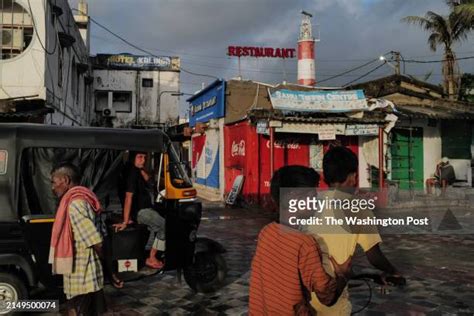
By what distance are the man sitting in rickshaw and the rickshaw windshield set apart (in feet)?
1.07

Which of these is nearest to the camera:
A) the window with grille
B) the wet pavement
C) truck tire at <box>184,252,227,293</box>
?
the wet pavement

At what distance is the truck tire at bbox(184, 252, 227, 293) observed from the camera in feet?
21.6

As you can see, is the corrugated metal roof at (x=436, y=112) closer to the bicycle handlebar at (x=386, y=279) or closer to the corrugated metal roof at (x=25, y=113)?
the corrugated metal roof at (x=25, y=113)

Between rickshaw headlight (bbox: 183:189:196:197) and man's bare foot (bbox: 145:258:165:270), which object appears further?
rickshaw headlight (bbox: 183:189:196:197)

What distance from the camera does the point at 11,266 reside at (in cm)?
537

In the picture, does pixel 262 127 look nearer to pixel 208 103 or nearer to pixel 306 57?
pixel 208 103

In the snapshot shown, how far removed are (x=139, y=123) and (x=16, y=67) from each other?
28.0m

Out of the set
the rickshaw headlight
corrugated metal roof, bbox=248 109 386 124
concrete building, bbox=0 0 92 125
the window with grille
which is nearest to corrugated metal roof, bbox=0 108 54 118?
concrete building, bbox=0 0 92 125

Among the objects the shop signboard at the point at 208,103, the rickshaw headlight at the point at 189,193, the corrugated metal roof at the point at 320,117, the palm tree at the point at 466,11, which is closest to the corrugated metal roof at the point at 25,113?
the corrugated metal roof at the point at 320,117

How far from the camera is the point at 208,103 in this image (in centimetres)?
2194

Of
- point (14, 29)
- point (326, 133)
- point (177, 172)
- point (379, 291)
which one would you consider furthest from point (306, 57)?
point (379, 291)

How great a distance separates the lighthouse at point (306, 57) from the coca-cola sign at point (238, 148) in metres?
12.5

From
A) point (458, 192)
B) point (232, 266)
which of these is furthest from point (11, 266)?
point (458, 192)

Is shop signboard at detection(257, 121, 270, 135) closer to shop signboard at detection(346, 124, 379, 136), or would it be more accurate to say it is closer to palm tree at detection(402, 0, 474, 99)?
shop signboard at detection(346, 124, 379, 136)
